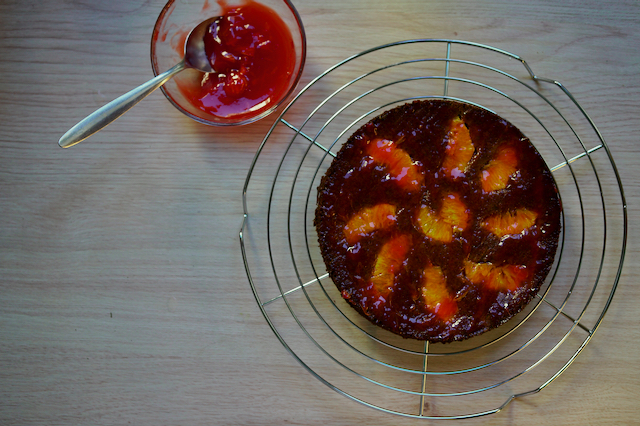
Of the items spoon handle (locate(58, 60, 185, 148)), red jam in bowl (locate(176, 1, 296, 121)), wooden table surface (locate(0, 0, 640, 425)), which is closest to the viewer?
spoon handle (locate(58, 60, 185, 148))

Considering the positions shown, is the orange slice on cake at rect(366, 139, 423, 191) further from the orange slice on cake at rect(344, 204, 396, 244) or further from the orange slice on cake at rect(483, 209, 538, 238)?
the orange slice on cake at rect(483, 209, 538, 238)

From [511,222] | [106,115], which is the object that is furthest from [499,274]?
[106,115]

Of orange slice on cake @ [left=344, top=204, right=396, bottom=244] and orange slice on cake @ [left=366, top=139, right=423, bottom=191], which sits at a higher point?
orange slice on cake @ [left=366, top=139, right=423, bottom=191]

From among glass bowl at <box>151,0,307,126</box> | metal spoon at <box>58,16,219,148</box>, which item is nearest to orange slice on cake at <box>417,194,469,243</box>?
glass bowl at <box>151,0,307,126</box>

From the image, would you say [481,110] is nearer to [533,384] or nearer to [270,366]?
[533,384]

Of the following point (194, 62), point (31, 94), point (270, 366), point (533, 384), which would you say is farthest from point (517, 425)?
point (31, 94)

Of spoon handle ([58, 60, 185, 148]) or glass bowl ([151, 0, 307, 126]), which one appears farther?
glass bowl ([151, 0, 307, 126])
